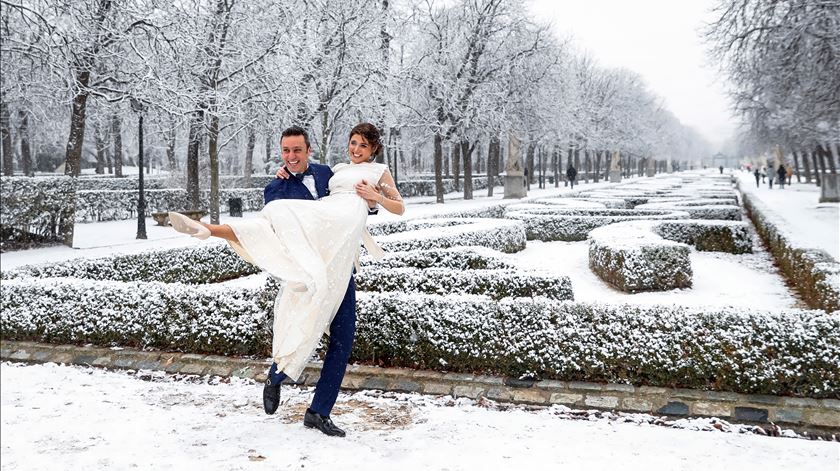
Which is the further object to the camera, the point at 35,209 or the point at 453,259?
the point at 35,209

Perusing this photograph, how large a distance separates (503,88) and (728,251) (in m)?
13.6

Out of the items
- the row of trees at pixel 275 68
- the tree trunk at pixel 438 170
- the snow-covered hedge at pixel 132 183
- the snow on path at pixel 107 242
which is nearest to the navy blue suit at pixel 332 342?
the snow on path at pixel 107 242

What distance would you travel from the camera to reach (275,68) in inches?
645

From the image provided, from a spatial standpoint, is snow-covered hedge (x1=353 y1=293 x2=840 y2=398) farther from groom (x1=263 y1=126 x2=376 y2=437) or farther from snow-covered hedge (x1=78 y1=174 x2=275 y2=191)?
snow-covered hedge (x1=78 y1=174 x2=275 y2=191)

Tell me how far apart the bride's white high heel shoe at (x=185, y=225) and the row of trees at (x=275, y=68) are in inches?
358

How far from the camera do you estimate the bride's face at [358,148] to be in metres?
3.77

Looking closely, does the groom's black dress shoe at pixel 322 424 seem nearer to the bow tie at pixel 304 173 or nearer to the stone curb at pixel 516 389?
the stone curb at pixel 516 389

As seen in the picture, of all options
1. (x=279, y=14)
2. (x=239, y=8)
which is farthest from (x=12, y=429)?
(x=279, y=14)

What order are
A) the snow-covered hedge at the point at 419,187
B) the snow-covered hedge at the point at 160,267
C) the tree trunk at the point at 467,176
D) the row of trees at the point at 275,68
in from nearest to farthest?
the snow-covered hedge at the point at 160,267 → the row of trees at the point at 275,68 → the tree trunk at the point at 467,176 → the snow-covered hedge at the point at 419,187

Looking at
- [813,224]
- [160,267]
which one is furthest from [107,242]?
[813,224]

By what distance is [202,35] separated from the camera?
1400 centimetres

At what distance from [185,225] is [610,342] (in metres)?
3.17

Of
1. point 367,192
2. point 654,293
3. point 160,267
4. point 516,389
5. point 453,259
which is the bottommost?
point 516,389

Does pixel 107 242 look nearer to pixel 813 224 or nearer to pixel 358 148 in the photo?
pixel 358 148
